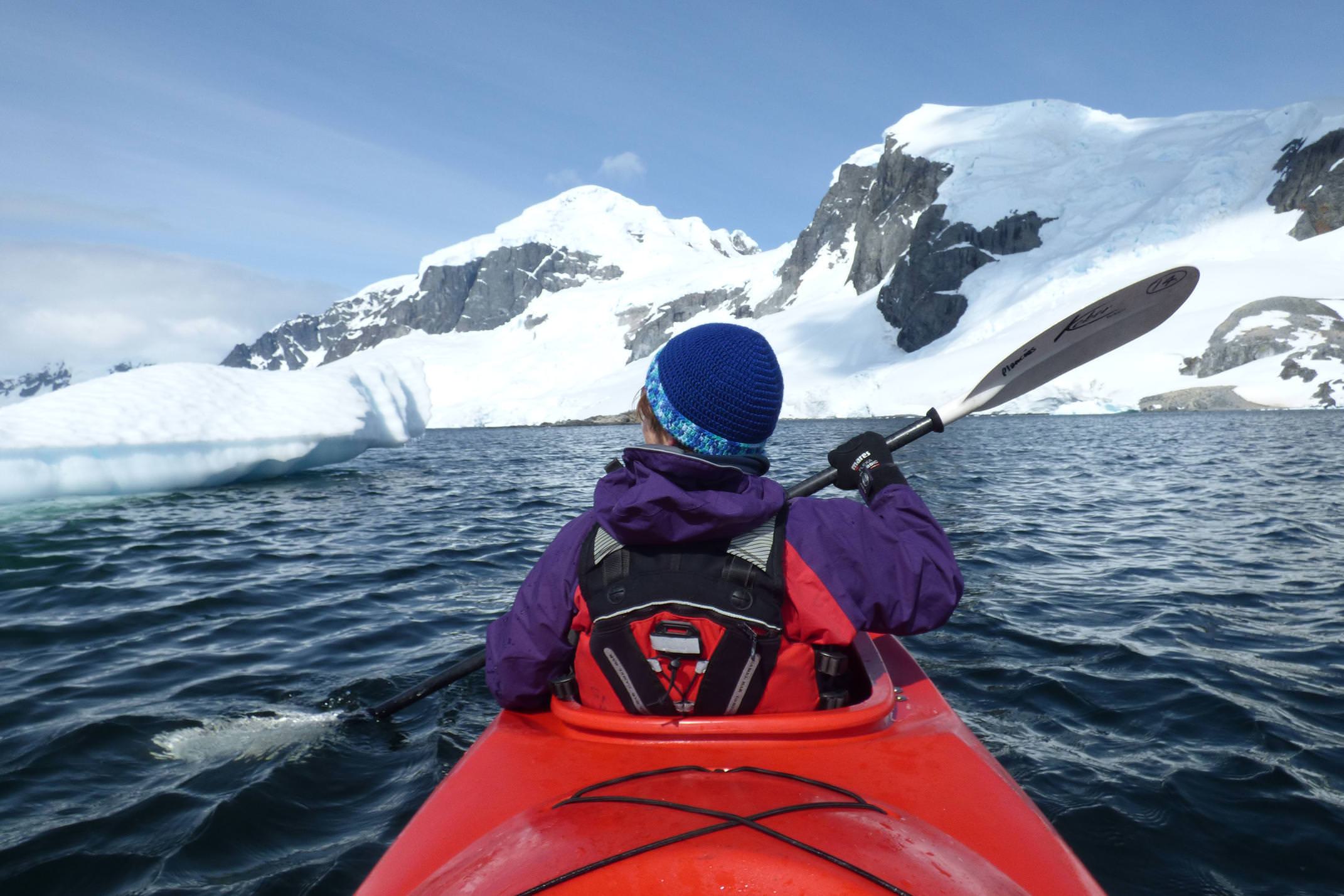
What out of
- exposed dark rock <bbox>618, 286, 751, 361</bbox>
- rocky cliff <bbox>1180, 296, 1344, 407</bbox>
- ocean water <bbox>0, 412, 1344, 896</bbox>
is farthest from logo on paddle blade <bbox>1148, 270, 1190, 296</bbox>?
exposed dark rock <bbox>618, 286, 751, 361</bbox>

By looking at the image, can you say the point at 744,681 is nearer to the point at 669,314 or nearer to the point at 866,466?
the point at 866,466

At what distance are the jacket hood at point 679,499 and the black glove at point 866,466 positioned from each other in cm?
57

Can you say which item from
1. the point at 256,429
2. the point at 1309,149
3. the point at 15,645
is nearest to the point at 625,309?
the point at 1309,149

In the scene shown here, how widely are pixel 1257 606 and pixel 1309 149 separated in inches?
2836

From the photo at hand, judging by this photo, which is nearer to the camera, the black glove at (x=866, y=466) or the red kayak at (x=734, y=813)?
the red kayak at (x=734, y=813)

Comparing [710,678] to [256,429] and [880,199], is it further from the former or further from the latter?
[880,199]

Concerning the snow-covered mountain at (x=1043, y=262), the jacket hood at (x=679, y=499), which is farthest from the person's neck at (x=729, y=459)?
the snow-covered mountain at (x=1043, y=262)

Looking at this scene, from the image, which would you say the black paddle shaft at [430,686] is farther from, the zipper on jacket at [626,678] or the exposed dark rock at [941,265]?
the exposed dark rock at [941,265]

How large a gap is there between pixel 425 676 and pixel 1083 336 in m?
4.15

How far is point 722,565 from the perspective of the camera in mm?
1890

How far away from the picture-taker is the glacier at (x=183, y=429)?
10852 mm

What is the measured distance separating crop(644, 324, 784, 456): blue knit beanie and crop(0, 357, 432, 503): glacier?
1139 centimetres

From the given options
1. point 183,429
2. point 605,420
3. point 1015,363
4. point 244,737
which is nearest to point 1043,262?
point 605,420

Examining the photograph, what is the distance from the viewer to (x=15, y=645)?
516 centimetres
